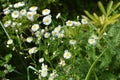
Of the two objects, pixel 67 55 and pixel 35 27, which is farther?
pixel 35 27

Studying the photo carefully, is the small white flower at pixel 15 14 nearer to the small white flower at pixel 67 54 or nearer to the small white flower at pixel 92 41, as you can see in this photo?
the small white flower at pixel 67 54

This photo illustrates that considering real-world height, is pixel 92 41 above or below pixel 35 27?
below

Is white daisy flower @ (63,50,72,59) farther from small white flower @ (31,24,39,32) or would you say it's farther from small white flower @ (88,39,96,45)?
small white flower @ (31,24,39,32)

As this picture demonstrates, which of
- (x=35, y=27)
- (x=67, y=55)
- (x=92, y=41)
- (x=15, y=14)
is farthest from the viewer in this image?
(x=15, y=14)

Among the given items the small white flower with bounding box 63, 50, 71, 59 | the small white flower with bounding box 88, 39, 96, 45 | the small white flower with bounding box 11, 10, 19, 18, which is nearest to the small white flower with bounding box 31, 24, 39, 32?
the small white flower with bounding box 11, 10, 19, 18

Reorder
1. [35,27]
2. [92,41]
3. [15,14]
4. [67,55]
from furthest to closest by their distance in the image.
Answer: [15,14], [35,27], [67,55], [92,41]

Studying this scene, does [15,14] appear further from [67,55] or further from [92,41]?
[92,41]

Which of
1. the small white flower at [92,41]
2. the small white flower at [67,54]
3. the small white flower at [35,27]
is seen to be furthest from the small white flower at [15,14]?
the small white flower at [92,41]

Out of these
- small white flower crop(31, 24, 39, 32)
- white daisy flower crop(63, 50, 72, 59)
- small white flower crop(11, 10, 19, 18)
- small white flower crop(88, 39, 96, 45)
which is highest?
small white flower crop(11, 10, 19, 18)

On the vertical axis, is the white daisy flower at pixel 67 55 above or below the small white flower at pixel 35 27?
below

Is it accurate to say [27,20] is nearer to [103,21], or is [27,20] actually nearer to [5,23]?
[5,23]

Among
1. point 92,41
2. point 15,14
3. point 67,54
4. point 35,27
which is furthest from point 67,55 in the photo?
point 15,14
